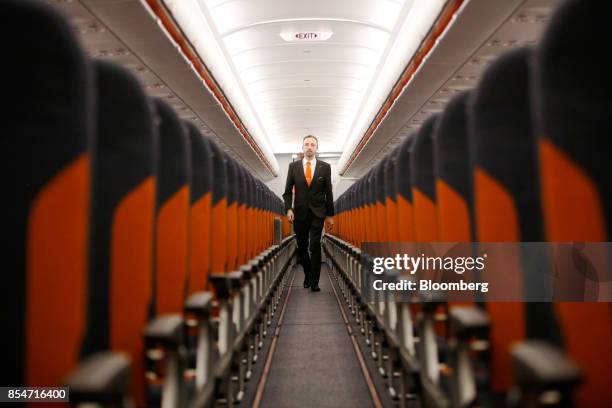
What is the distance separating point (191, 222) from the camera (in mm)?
1579

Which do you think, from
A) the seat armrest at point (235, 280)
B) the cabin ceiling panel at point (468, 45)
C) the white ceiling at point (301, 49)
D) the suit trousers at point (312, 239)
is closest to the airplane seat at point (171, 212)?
the seat armrest at point (235, 280)

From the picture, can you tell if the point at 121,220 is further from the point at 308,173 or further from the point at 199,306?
the point at 308,173

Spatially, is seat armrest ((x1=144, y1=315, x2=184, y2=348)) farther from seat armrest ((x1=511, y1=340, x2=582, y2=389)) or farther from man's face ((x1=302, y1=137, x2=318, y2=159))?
man's face ((x1=302, y1=137, x2=318, y2=159))

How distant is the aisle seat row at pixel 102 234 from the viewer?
68 centimetres

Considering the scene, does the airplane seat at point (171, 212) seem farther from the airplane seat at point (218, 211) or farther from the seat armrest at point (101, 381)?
the seat armrest at point (101, 381)

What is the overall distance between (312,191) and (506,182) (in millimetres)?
4789

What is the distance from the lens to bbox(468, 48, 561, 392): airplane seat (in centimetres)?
98

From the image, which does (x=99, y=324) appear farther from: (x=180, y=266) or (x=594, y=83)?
(x=594, y=83)

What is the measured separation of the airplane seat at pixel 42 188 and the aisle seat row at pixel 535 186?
0.72 metres

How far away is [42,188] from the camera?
701 mm

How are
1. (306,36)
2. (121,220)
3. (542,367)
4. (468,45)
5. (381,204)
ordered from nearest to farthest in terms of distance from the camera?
1. (542,367)
2. (121,220)
3. (381,204)
4. (468,45)
5. (306,36)

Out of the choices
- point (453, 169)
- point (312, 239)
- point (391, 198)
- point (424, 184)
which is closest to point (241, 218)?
point (391, 198)

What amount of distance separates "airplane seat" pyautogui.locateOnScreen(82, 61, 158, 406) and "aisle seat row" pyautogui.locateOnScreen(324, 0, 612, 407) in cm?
75

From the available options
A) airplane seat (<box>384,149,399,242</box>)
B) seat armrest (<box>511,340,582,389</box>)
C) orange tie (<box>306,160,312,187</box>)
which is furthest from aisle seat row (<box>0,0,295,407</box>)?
orange tie (<box>306,160,312,187</box>)
